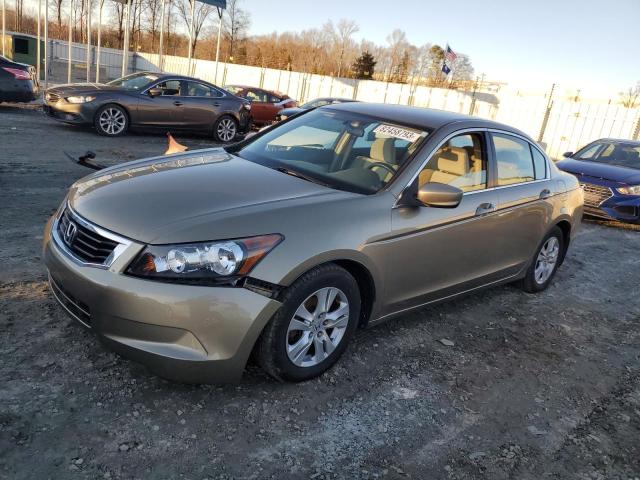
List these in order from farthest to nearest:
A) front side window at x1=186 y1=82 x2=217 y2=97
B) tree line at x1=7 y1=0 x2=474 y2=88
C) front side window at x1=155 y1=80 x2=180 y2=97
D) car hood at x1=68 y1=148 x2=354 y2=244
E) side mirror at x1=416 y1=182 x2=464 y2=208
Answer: tree line at x1=7 y1=0 x2=474 y2=88, front side window at x1=186 y1=82 x2=217 y2=97, front side window at x1=155 y1=80 x2=180 y2=97, side mirror at x1=416 y1=182 x2=464 y2=208, car hood at x1=68 y1=148 x2=354 y2=244

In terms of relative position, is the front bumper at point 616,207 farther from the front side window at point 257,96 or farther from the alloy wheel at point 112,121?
the front side window at point 257,96

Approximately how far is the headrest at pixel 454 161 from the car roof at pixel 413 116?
0.67ft

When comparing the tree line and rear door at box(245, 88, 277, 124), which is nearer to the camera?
rear door at box(245, 88, 277, 124)

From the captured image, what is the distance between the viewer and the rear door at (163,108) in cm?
1162

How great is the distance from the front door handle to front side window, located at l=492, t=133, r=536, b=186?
0.29 m

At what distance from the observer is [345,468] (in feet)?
8.31

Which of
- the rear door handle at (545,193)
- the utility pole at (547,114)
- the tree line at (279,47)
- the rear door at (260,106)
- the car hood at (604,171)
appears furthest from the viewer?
the tree line at (279,47)

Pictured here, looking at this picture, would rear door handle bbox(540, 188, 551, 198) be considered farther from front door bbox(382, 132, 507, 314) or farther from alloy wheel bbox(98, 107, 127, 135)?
alloy wheel bbox(98, 107, 127, 135)

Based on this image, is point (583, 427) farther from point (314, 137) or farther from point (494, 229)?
point (314, 137)

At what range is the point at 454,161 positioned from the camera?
12.9 feet

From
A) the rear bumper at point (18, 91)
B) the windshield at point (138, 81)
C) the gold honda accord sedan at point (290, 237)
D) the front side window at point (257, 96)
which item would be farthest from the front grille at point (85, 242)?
the front side window at point (257, 96)

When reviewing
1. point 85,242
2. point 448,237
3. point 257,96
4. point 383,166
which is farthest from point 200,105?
point 85,242

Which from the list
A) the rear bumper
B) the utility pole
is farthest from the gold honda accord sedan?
the utility pole

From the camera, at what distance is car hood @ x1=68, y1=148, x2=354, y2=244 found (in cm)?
270
